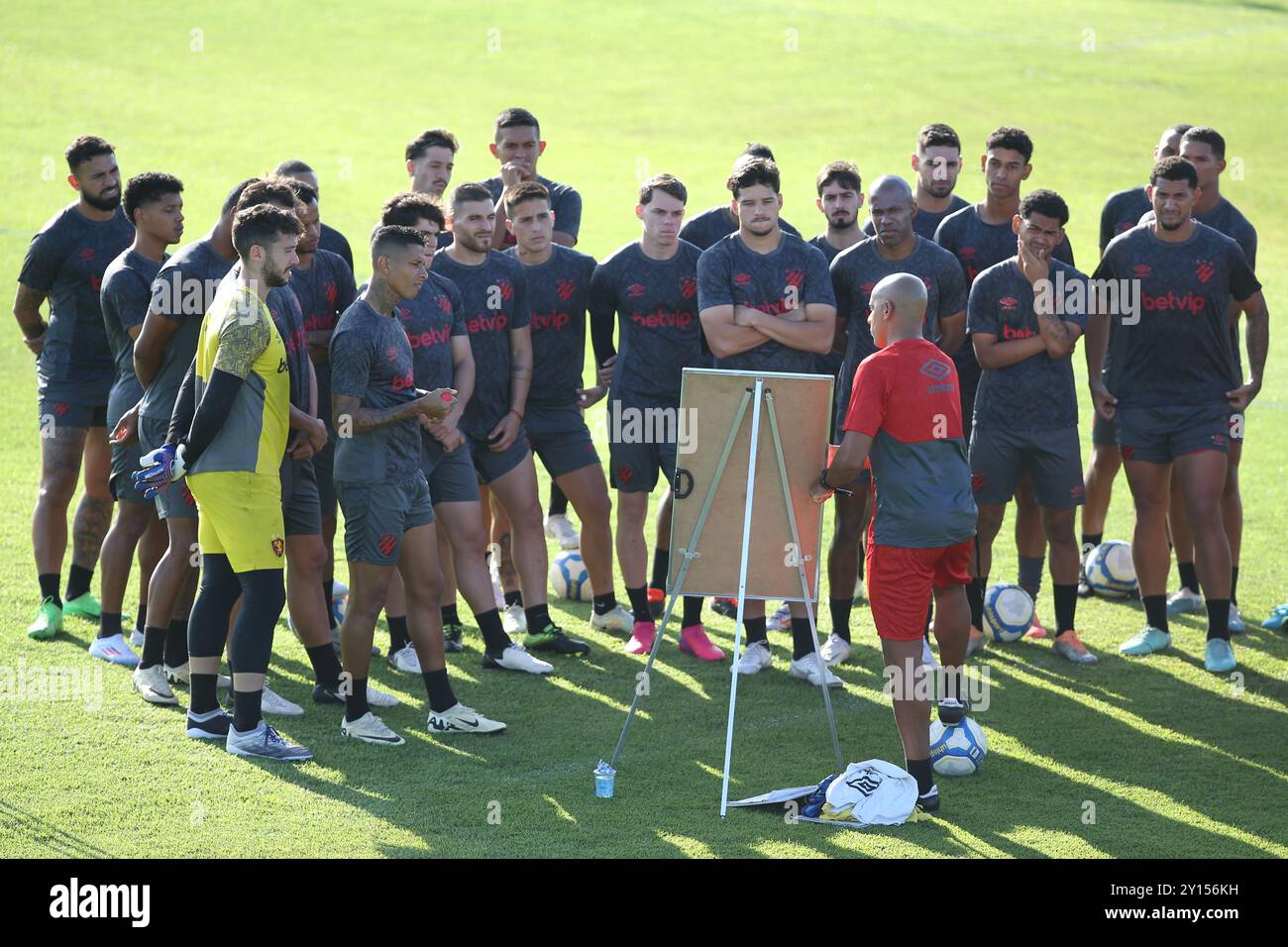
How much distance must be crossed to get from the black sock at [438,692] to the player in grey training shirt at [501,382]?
4.27 feet

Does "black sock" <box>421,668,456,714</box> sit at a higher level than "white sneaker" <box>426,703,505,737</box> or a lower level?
higher

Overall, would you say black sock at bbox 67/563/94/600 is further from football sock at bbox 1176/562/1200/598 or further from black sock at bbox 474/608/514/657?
football sock at bbox 1176/562/1200/598

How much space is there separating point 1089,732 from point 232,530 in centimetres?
437

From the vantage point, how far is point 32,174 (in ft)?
83.9

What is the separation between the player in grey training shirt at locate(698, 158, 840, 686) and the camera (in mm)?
8430

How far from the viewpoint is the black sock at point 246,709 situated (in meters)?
7.25

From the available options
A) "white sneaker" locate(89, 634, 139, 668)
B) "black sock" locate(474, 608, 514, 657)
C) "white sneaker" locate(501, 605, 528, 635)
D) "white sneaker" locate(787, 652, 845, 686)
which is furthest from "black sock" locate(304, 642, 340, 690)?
"white sneaker" locate(787, 652, 845, 686)

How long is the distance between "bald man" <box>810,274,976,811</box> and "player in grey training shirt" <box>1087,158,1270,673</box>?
2.65 meters

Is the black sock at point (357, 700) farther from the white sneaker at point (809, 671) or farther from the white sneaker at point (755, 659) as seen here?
the white sneaker at point (809, 671)

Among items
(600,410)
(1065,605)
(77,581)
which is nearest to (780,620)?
(1065,605)

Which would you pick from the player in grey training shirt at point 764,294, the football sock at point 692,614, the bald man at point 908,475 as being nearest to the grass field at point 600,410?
the football sock at point 692,614

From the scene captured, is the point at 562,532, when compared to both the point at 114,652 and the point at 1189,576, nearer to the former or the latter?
the point at 114,652
